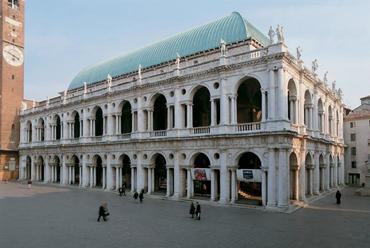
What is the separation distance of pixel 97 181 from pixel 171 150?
18.6 m

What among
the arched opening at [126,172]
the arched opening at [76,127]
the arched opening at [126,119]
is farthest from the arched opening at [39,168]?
the arched opening at [126,172]

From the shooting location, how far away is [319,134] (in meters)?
35.8

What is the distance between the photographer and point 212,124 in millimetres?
30406

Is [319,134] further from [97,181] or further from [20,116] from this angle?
[20,116]

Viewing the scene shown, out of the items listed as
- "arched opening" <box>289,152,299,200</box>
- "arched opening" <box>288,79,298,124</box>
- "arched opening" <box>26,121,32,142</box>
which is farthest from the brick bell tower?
"arched opening" <box>289,152,299,200</box>

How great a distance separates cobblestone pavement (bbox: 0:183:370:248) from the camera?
15984 mm

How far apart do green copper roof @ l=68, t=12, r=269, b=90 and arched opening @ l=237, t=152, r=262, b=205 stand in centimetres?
1237

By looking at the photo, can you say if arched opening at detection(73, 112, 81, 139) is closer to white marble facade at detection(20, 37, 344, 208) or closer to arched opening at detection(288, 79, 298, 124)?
white marble facade at detection(20, 37, 344, 208)

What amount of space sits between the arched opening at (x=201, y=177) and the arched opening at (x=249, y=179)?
10.2 ft

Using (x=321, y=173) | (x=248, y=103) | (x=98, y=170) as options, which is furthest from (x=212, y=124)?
(x=98, y=170)

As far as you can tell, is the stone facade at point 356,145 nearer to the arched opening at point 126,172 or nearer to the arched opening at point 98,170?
the arched opening at point 126,172

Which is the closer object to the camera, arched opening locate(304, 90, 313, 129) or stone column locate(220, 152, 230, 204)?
stone column locate(220, 152, 230, 204)

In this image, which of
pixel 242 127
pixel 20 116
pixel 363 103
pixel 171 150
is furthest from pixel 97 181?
pixel 363 103

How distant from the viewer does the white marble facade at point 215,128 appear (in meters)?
27.0
